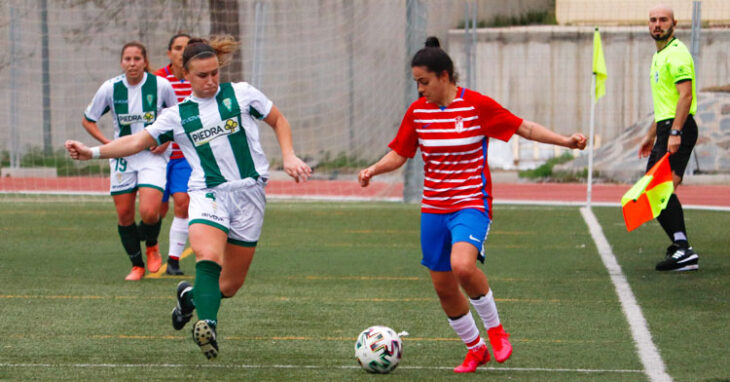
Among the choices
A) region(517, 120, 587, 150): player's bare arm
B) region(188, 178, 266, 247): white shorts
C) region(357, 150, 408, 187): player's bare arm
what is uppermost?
region(517, 120, 587, 150): player's bare arm

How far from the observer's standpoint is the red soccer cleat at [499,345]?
5.82 meters

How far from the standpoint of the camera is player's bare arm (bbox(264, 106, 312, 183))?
5918 millimetres

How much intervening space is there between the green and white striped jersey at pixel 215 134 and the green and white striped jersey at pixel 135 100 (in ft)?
9.44

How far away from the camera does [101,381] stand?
545cm

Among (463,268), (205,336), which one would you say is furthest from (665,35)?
(205,336)

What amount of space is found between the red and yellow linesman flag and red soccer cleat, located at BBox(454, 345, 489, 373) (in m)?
2.28

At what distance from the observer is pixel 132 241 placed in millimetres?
9320

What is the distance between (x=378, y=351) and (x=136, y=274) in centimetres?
423

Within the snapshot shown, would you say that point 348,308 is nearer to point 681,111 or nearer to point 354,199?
point 681,111

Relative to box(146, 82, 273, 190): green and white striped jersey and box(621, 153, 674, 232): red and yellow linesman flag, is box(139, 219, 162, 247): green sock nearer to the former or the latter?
box(146, 82, 273, 190): green and white striped jersey

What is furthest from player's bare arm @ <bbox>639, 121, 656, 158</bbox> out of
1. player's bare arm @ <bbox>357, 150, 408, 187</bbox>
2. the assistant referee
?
player's bare arm @ <bbox>357, 150, 408, 187</bbox>

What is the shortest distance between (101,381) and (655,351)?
3053 millimetres

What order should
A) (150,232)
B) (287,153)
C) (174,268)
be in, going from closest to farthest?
1. (287,153)
2. (174,268)
3. (150,232)

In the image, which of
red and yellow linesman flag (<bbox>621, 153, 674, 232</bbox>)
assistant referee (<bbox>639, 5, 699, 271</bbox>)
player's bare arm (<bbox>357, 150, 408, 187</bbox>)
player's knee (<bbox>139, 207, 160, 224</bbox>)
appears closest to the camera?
player's bare arm (<bbox>357, 150, 408, 187</bbox>)
